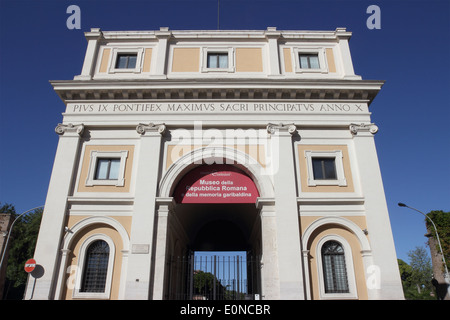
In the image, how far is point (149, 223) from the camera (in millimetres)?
13852

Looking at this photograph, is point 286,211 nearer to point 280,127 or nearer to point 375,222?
point 375,222

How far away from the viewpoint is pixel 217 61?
59.8 ft

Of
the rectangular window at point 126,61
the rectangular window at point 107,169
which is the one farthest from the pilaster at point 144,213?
the rectangular window at point 126,61

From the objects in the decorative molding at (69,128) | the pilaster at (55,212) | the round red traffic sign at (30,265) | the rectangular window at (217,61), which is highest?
the rectangular window at (217,61)

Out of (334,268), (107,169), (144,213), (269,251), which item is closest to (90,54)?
(107,169)

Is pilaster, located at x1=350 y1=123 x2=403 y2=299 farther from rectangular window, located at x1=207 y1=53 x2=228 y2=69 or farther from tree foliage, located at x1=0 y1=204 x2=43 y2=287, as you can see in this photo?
tree foliage, located at x1=0 y1=204 x2=43 y2=287

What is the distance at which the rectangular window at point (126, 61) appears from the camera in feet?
59.4

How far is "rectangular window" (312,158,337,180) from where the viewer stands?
606 inches

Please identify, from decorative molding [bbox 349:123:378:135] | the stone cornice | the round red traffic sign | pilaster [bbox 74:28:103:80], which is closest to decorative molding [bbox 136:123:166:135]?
the stone cornice

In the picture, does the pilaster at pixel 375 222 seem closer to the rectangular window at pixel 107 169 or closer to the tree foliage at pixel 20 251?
the rectangular window at pixel 107 169

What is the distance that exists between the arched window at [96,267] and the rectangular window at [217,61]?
10908 millimetres
